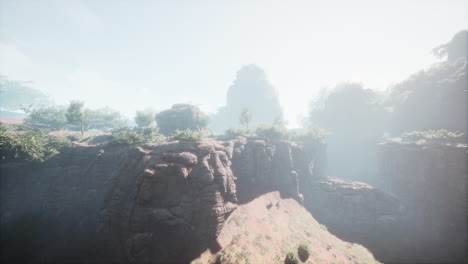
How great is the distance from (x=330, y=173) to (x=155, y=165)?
65206 mm

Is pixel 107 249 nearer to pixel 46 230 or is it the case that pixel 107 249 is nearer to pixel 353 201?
pixel 46 230

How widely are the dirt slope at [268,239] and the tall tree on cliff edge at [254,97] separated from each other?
8360 cm

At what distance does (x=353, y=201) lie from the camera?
114ft

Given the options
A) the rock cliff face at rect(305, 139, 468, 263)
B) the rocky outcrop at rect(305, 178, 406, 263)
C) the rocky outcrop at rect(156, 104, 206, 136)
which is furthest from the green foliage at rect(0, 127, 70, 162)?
the rock cliff face at rect(305, 139, 468, 263)

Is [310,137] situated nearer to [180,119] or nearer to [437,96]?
[437,96]

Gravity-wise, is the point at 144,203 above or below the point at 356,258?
above

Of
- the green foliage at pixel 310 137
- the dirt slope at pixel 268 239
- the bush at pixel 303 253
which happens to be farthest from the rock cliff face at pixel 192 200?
the green foliage at pixel 310 137

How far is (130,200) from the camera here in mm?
16156

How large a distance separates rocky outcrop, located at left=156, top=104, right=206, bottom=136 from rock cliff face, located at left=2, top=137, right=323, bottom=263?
23901 millimetres

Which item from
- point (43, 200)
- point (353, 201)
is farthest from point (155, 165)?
point (353, 201)

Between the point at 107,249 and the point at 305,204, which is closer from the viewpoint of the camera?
the point at 107,249

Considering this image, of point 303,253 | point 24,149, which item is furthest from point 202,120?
point 303,253

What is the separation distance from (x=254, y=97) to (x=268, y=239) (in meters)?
97.5

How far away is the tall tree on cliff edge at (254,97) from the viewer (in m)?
109
